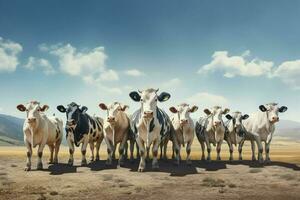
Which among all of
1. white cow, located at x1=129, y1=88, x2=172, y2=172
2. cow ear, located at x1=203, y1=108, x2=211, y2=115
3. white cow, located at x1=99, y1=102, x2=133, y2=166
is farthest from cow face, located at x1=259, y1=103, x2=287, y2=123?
white cow, located at x1=99, y1=102, x2=133, y2=166

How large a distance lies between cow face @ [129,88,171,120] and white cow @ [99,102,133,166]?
1.38 meters

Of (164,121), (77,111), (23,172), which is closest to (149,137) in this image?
(164,121)

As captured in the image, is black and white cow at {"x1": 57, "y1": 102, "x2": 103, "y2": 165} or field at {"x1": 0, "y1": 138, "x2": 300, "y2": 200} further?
black and white cow at {"x1": 57, "y1": 102, "x2": 103, "y2": 165}

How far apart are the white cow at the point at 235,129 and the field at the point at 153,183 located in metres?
4.24

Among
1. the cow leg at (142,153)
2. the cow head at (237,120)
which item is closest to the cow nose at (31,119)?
the cow leg at (142,153)

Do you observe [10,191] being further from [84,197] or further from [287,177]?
[287,177]

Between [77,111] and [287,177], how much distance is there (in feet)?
35.6

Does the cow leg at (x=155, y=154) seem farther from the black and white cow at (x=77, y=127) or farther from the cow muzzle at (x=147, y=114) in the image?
the black and white cow at (x=77, y=127)

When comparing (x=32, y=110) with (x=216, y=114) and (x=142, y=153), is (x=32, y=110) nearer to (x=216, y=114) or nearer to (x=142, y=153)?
(x=142, y=153)

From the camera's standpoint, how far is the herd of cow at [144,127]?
1827 centimetres

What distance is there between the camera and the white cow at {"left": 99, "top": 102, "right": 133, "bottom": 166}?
1962 cm

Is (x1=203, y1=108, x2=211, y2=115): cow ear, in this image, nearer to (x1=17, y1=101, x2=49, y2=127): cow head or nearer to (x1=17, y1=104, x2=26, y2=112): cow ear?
(x1=17, y1=101, x2=49, y2=127): cow head

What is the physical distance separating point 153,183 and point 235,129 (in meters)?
10.7

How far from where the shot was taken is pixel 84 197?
11836 millimetres
